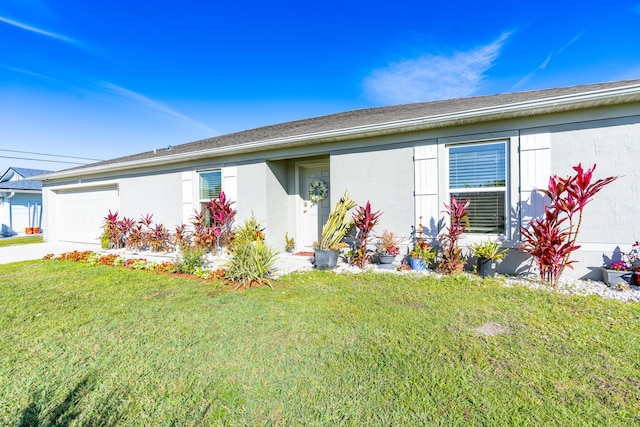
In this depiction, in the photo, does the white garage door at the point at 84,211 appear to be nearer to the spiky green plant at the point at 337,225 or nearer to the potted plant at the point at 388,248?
the spiky green plant at the point at 337,225

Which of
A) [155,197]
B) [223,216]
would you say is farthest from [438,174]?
[155,197]

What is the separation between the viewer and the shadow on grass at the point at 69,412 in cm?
165

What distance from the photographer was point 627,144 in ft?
13.3

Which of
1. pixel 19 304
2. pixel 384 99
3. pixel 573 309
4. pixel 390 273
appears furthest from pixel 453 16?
pixel 19 304

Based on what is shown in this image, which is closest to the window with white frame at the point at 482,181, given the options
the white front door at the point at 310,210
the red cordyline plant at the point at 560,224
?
the red cordyline plant at the point at 560,224

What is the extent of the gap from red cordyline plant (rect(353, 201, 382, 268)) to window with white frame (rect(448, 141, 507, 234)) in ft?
4.91

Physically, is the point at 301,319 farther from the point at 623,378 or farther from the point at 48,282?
the point at 48,282

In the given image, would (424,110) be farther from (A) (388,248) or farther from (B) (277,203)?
(B) (277,203)

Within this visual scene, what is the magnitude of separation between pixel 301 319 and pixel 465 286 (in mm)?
2563

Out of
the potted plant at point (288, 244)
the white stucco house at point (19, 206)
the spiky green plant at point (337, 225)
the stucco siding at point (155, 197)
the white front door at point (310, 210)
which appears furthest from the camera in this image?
the white stucco house at point (19, 206)

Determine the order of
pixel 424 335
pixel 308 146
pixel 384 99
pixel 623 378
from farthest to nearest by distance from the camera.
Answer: pixel 384 99, pixel 308 146, pixel 424 335, pixel 623 378

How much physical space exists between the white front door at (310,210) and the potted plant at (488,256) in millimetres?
3461

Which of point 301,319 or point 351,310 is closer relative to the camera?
point 301,319

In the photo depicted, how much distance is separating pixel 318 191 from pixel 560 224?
15.1ft
